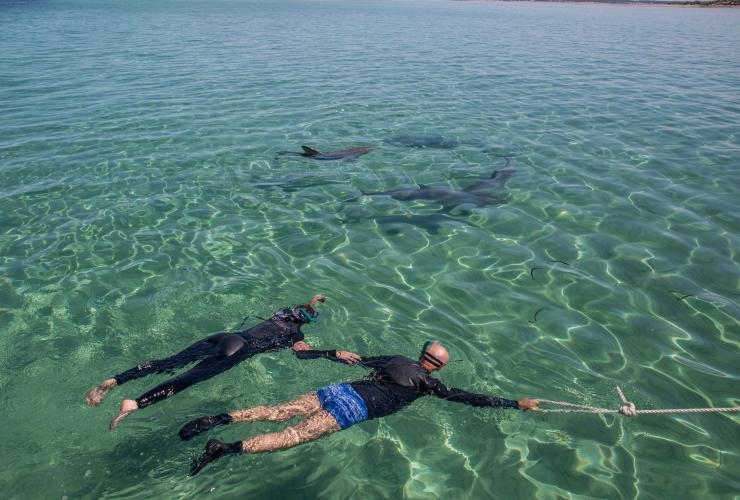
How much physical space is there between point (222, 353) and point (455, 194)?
659 cm

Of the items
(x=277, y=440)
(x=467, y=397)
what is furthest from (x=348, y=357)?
(x=467, y=397)

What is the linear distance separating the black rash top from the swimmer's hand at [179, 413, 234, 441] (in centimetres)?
142

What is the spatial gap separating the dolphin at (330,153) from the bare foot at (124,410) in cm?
869

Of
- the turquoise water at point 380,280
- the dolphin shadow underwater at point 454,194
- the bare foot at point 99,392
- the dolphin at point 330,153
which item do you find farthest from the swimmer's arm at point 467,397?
the dolphin at point 330,153

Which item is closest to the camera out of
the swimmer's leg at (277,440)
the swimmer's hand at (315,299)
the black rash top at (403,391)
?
the swimmer's leg at (277,440)

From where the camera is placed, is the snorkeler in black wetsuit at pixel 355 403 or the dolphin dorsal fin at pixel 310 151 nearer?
the snorkeler in black wetsuit at pixel 355 403

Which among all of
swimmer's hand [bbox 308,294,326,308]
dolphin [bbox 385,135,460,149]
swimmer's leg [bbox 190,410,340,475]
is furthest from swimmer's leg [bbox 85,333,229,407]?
dolphin [bbox 385,135,460,149]

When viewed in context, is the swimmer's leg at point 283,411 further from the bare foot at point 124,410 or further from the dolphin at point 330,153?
the dolphin at point 330,153

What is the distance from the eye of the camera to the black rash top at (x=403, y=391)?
5.17 meters

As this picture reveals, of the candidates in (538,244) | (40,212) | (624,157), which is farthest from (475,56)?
(40,212)

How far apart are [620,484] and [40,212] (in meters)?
11.0

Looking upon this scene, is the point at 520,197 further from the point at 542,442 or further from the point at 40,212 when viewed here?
the point at 40,212

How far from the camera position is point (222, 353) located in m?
5.72

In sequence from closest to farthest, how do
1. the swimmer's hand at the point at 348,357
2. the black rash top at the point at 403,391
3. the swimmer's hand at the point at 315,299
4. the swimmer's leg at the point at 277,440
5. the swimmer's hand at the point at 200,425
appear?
the swimmer's leg at the point at 277,440
the swimmer's hand at the point at 200,425
the black rash top at the point at 403,391
the swimmer's hand at the point at 348,357
the swimmer's hand at the point at 315,299
